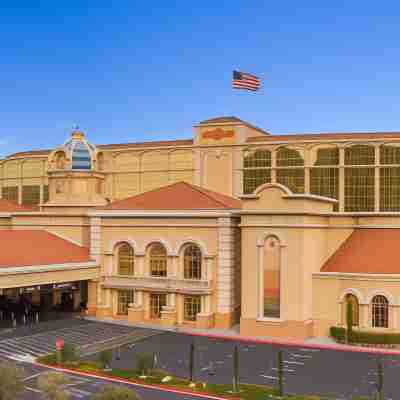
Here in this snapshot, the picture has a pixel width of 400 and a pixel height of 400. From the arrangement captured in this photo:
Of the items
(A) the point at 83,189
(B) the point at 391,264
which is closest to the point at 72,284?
(A) the point at 83,189

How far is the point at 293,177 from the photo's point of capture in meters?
82.6

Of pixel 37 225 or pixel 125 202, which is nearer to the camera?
pixel 125 202

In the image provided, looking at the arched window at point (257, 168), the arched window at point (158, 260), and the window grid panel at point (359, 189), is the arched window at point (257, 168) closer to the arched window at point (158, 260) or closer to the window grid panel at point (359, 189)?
the window grid panel at point (359, 189)

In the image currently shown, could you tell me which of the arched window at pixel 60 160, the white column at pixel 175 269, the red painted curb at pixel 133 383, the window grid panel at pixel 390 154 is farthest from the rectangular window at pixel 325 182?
the red painted curb at pixel 133 383

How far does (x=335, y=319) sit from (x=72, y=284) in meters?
21.8

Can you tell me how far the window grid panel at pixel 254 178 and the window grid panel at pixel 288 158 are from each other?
207cm

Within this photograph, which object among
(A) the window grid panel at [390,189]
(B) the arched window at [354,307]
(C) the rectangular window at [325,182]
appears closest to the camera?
(B) the arched window at [354,307]

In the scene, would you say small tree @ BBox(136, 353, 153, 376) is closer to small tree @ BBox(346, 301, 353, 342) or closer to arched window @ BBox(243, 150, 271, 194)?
small tree @ BBox(346, 301, 353, 342)

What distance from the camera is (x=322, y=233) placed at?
4891 cm

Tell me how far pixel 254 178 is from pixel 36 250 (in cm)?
3819

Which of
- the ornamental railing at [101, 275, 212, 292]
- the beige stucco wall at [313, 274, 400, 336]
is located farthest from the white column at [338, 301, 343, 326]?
the ornamental railing at [101, 275, 212, 292]

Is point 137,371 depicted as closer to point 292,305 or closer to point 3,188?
point 292,305

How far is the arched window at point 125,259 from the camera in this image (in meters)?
53.1

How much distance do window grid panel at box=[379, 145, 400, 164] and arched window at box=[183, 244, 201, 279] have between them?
3804cm
